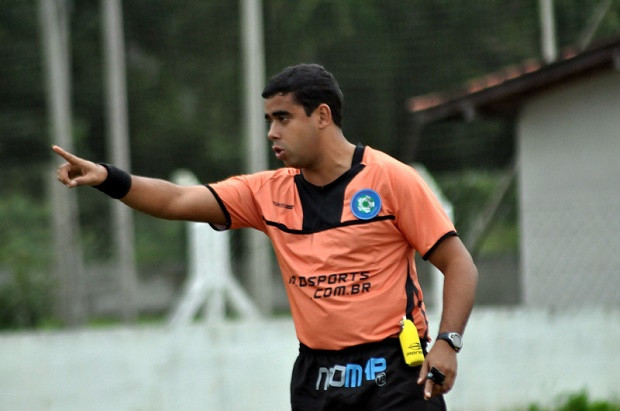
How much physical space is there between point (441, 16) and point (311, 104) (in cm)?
778

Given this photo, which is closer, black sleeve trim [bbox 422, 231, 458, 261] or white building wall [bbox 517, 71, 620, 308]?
black sleeve trim [bbox 422, 231, 458, 261]

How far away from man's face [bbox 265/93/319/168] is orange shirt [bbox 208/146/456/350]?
16cm

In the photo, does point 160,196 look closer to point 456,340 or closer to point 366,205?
point 366,205

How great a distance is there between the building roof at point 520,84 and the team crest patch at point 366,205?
5.80 metres

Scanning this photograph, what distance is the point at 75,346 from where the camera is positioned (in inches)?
287

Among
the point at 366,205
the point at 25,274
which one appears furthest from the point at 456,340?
the point at 25,274

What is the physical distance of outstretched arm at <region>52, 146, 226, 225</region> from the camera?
14.5ft

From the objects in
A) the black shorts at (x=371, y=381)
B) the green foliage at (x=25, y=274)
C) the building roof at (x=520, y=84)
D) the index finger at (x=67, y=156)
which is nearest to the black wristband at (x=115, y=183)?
the index finger at (x=67, y=156)

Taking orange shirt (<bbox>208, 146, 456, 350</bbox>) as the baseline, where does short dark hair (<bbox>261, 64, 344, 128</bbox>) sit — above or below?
above

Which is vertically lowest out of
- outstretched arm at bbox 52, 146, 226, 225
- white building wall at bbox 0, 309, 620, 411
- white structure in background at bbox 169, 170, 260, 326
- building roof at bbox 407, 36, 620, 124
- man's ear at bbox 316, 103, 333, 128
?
white building wall at bbox 0, 309, 620, 411

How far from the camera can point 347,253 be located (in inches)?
175

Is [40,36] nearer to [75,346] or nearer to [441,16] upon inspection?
[441,16]

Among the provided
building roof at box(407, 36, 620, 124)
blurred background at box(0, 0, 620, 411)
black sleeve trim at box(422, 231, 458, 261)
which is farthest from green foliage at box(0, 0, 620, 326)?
black sleeve trim at box(422, 231, 458, 261)

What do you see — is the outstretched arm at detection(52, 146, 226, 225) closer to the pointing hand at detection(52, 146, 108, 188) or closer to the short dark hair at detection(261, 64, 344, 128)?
the pointing hand at detection(52, 146, 108, 188)
